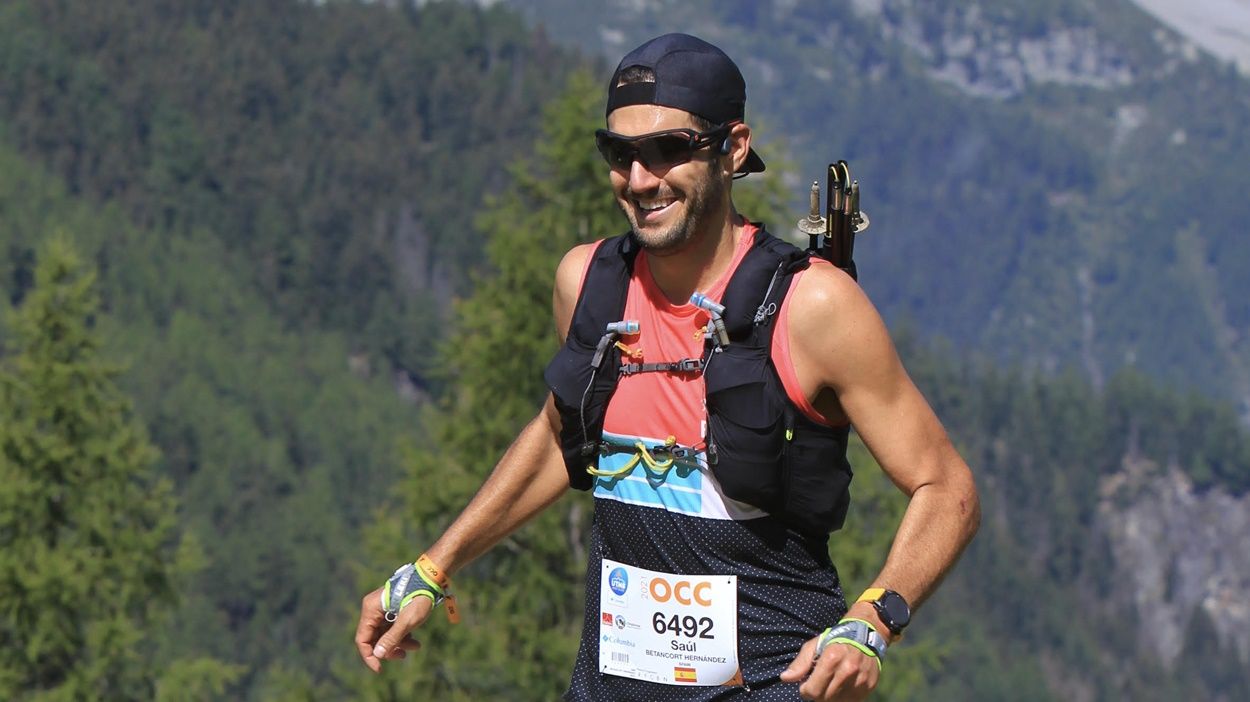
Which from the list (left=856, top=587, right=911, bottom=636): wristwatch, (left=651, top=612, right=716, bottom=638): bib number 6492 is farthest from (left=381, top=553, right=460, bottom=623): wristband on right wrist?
(left=856, top=587, right=911, bottom=636): wristwatch

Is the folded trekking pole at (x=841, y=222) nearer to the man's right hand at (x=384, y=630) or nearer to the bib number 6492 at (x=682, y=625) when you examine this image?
the bib number 6492 at (x=682, y=625)

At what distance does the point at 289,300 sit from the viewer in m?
191

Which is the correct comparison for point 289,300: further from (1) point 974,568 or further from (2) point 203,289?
(1) point 974,568

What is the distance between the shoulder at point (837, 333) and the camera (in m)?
4.69

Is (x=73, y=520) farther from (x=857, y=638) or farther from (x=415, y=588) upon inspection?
(x=857, y=638)

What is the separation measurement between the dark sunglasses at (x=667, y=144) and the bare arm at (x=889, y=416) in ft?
1.17

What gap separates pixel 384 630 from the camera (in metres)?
5.37

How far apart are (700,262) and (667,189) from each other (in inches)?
7.9

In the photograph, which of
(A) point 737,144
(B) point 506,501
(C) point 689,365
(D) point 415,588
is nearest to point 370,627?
(D) point 415,588

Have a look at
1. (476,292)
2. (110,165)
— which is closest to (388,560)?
(476,292)

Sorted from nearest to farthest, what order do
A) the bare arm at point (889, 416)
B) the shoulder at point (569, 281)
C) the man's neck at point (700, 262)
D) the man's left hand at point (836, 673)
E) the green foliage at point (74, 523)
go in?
the man's left hand at point (836, 673) < the bare arm at point (889, 416) < the man's neck at point (700, 262) < the shoulder at point (569, 281) < the green foliage at point (74, 523)

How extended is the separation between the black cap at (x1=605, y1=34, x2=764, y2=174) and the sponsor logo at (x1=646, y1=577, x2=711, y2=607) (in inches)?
38.7

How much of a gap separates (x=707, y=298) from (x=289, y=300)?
189 meters

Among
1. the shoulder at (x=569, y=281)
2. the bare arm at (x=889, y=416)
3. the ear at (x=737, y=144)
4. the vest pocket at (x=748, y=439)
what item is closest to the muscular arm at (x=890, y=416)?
the bare arm at (x=889, y=416)
